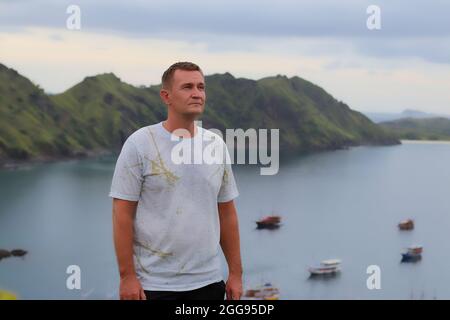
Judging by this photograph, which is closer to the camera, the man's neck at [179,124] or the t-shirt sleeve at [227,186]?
the man's neck at [179,124]

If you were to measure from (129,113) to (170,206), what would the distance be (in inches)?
2969

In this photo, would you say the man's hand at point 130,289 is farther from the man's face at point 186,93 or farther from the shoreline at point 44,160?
the shoreline at point 44,160

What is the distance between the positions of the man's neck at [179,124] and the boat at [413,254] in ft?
238

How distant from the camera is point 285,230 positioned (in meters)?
74.5

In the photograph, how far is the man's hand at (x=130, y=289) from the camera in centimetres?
314

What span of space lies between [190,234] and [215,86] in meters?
77.3

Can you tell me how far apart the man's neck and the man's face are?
41mm

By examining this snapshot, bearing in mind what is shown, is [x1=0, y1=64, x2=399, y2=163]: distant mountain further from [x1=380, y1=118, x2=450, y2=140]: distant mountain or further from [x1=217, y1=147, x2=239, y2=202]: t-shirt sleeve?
[x1=217, y1=147, x2=239, y2=202]: t-shirt sleeve

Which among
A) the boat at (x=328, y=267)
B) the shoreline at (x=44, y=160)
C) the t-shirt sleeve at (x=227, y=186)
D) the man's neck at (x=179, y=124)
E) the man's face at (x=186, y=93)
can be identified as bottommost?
the boat at (x=328, y=267)

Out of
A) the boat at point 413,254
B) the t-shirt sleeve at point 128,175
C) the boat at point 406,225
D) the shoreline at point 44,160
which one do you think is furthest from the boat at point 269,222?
the t-shirt sleeve at point 128,175

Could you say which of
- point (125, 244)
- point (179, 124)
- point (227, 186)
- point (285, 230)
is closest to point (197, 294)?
point (125, 244)

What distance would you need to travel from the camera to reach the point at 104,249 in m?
68.2

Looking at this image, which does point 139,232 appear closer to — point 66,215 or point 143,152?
point 143,152

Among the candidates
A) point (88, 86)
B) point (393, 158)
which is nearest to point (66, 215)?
point (88, 86)
